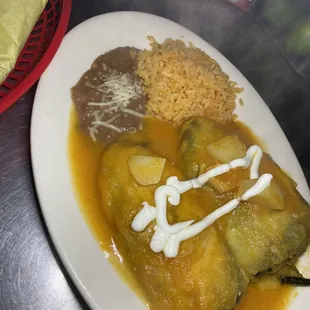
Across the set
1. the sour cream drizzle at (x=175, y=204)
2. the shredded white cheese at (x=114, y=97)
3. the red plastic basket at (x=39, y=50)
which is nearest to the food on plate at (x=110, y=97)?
the shredded white cheese at (x=114, y=97)

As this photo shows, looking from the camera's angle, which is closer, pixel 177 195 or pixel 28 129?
pixel 177 195

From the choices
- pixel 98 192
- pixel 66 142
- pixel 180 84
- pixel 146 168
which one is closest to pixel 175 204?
pixel 146 168

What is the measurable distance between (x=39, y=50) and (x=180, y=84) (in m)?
0.79

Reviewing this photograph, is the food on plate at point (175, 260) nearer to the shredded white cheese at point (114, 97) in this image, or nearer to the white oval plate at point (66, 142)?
the white oval plate at point (66, 142)

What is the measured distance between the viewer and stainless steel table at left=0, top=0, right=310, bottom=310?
218 centimetres

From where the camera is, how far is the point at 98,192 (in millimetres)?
2352

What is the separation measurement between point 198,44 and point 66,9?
0.95 meters

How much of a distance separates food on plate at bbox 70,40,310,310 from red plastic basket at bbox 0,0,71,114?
240 millimetres

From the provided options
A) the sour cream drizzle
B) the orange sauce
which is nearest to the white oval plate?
the orange sauce

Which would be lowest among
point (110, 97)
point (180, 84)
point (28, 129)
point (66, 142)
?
point (28, 129)

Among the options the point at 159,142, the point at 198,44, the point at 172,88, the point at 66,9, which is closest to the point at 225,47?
the point at 198,44

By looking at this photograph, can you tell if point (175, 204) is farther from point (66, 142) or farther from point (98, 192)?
point (66, 142)

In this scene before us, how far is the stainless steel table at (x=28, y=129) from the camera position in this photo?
2178mm

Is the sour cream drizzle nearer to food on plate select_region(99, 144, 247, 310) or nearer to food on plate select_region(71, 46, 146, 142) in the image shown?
food on plate select_region(99, 144, 247, 310)
